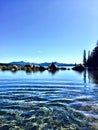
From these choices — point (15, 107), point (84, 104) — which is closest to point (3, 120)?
point (15, 107)

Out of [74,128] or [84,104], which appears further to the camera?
[84,104]

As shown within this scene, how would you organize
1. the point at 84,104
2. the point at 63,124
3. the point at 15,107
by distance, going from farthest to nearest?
the point at 84,104 → the point at 15,107 → the point at 63,124

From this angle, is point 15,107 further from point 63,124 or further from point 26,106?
point 63,124

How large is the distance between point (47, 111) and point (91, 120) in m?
2.87

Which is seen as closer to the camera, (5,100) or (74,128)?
(74,128)

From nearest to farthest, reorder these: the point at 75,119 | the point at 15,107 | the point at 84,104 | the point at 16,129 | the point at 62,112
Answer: the point at 16,129 → the point at 75,119 → the point at 62,112 → the point at 15,107 → the point at 84,104

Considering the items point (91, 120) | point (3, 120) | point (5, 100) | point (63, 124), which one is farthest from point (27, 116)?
point (5, 100)

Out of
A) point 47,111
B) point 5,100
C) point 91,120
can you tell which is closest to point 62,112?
point 47,111

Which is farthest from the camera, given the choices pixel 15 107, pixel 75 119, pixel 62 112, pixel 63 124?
pixel 15 107

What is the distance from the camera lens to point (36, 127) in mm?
10070

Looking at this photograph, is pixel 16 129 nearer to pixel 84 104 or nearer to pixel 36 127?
pixel 36 127

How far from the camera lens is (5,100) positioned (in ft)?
52.2

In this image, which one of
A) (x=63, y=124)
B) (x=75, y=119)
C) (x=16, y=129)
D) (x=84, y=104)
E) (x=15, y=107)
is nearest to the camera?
(x=16, y=129)

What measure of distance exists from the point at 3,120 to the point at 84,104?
611 centimetres
